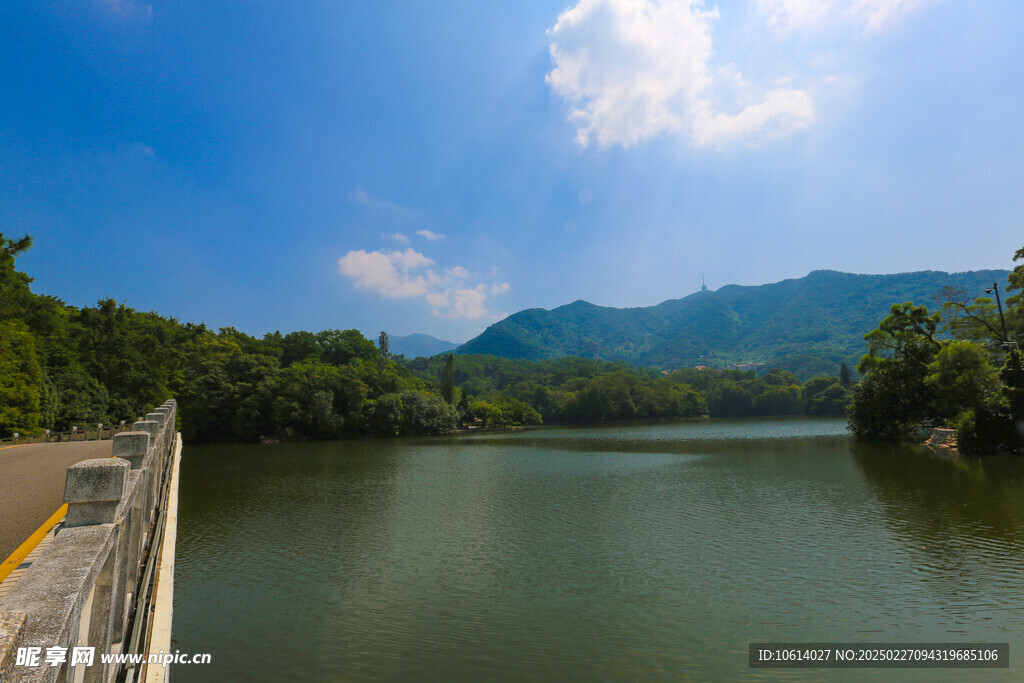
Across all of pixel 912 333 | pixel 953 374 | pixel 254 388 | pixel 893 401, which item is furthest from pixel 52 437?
pixel 912 333

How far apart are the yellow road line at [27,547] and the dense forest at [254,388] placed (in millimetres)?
29285

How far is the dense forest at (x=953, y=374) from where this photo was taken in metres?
29.0

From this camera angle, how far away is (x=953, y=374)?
101 ft

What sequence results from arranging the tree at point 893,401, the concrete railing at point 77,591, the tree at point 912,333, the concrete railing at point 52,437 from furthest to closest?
the tree at point 893,401 → the tree at point 912,333 → the concrete railing at point 52,437 → the concrete railing at point 77,591

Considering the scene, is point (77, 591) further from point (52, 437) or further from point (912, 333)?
point (912, 333)

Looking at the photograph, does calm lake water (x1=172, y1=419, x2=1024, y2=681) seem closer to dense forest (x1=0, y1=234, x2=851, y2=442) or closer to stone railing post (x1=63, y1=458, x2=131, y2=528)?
stone railing post (x1=63, y1=458, x2=131, y2=528)

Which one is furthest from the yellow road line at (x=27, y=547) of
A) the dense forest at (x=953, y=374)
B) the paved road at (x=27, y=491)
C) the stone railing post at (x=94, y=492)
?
the dense forest at (x=953, y=374)

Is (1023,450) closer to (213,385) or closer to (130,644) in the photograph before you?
(130,644)

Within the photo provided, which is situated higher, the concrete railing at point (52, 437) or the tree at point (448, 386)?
the tree at point (448, 386)

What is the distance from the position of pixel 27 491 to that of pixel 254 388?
54.0 meters

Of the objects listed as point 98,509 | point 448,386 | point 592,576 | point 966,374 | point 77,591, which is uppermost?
point 448,386

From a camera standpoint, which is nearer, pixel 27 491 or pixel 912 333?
pixel 27 491

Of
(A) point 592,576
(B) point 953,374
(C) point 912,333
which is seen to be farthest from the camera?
(C) point 912,333

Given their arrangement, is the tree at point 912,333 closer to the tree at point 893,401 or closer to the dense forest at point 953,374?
the dense forest at point 953,374
